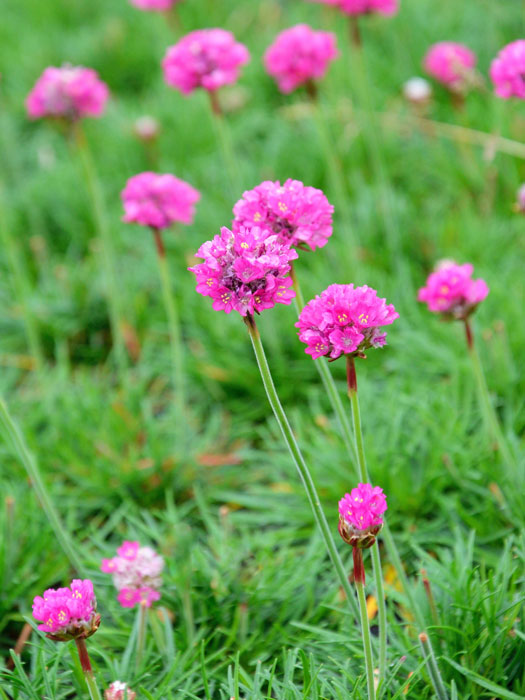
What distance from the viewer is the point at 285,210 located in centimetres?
174

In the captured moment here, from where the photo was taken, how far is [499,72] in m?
2.41

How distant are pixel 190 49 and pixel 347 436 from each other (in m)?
1.65

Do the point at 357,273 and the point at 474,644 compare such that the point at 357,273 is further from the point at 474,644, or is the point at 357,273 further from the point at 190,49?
the point at 474,644

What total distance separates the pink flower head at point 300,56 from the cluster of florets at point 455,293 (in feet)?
4.03

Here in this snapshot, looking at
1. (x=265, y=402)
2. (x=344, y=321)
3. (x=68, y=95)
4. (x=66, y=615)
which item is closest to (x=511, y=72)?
(x=344, y=321)

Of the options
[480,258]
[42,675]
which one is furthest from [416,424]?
[42,675]

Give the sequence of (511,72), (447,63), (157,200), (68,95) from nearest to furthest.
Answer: (511,72)
(157,200)
(68,95)
(447,63)

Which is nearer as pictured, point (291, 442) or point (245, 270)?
point (245, 270)

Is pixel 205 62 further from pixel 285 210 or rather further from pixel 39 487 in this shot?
pixel 39 487

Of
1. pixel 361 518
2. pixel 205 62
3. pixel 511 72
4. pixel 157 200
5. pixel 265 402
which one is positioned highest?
pixel 205 62

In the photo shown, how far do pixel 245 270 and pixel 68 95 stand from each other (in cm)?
191

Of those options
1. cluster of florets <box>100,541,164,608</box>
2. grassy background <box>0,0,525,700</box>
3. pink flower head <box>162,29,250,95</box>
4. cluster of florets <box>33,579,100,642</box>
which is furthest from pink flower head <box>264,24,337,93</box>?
cluster of florets <box>33,579,100,642</box>

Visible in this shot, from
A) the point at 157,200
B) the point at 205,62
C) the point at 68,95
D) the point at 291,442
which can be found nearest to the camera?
the point at 291,442

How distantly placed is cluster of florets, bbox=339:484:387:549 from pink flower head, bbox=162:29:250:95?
1.80 metres
